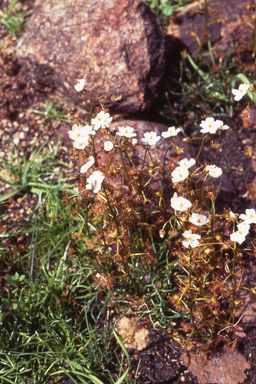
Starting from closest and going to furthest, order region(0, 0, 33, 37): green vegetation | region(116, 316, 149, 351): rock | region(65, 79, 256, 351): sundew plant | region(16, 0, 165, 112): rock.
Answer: region(65, 79, 256, 351): sundew plant, region(116, 316, 149, 351): rock, region(16, 0, 165, 112): rock, region(0, 0, 33, 37): green vegetation

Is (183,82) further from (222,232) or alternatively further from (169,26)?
(222,232)

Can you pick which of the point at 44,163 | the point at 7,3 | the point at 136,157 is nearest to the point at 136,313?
the point at 136,157

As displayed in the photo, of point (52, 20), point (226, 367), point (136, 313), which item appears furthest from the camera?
point (52, 20)

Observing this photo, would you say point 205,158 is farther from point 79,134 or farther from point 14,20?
point 14,20

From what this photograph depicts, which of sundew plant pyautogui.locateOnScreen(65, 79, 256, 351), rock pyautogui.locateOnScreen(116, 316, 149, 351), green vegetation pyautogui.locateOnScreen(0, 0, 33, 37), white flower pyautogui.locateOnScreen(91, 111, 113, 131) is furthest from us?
green vegetation pyautogui.locateOnScreen(0, 0, 33, 37)

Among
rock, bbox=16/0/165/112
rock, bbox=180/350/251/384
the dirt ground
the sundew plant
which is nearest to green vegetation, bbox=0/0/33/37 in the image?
the dirt ground

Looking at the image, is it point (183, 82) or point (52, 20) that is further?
point (183, 82)

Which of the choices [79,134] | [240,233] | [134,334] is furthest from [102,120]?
[134,334]

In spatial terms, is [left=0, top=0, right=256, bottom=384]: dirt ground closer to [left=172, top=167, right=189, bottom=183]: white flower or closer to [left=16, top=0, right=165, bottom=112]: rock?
[left=16, top=0, right=165, bottom=112]: rock
